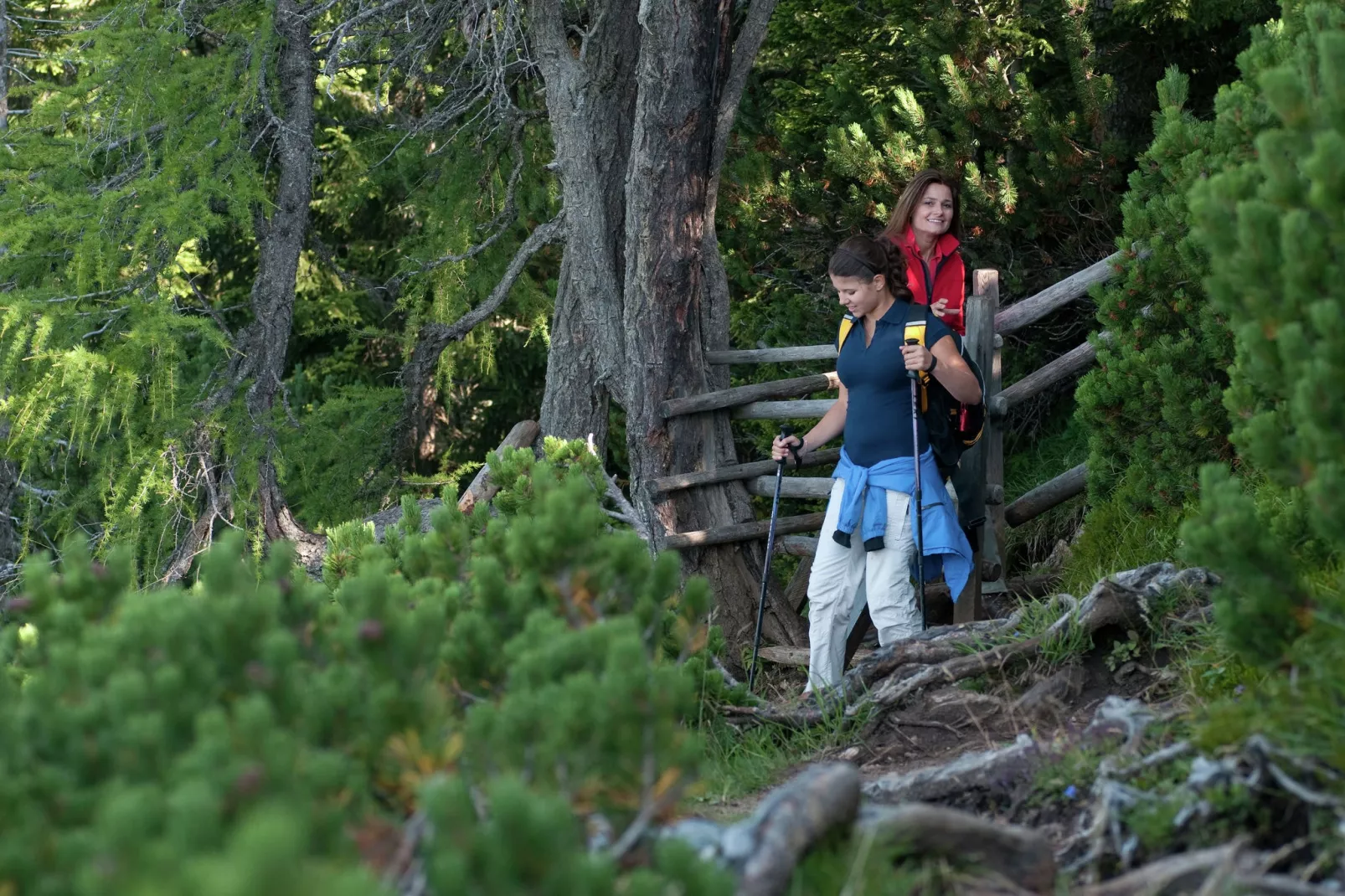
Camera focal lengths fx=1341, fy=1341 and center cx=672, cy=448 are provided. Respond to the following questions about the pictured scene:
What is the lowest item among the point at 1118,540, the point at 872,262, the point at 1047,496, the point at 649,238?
the point at 1118,540

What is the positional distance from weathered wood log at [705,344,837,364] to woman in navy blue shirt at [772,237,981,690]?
1.94 metres

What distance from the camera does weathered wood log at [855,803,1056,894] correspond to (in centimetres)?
277

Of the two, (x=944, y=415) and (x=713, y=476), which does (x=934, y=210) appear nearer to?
(x=944, y=415)

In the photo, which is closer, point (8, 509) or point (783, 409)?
point (783, 409)

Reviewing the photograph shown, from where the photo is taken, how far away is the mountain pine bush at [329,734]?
71.7 inches

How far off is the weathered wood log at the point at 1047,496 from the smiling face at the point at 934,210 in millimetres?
1746

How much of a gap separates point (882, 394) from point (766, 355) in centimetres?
223

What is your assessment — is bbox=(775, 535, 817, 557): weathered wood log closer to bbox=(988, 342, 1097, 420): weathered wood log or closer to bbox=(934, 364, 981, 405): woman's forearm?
bbox=(988, 342, 1097, 420): weathered wood log

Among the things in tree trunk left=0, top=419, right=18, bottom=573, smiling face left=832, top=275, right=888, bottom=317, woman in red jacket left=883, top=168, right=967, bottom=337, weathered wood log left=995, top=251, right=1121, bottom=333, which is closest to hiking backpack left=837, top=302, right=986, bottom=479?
smiling face left=832, top=275, right=888, bottom=317

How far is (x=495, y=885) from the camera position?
187cm

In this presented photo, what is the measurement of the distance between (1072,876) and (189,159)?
678cm

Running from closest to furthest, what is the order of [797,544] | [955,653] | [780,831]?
1. [780,831]
2. [955,653]
3. [797,544]

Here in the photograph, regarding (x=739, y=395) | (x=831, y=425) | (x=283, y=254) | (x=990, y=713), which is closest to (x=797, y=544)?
(x=739, y=395)

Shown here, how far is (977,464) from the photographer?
6348 mm
